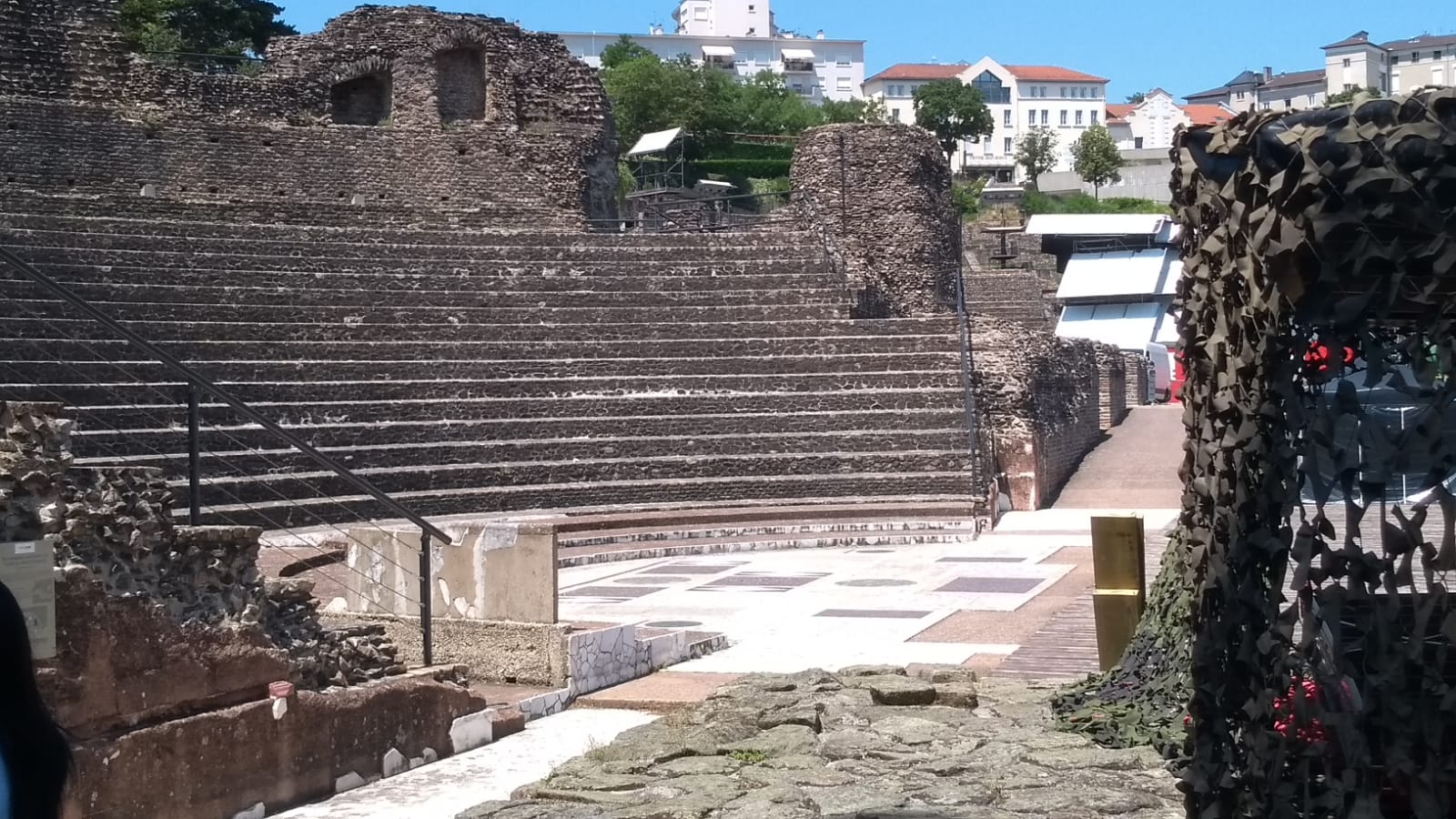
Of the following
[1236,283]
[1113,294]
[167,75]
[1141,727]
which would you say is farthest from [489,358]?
[1113,294]

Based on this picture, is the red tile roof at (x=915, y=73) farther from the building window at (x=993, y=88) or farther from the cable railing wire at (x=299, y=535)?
the cable railing wire at (x=299, y=535)

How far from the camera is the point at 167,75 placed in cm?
2439

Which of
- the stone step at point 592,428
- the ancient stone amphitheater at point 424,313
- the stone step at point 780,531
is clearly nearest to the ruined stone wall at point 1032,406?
the ancient stone amphitheater at point 424,313

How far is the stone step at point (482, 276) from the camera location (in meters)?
17.3

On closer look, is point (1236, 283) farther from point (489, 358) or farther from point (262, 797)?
point (489, 358)

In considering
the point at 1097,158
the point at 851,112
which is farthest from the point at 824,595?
the point at 1097,158

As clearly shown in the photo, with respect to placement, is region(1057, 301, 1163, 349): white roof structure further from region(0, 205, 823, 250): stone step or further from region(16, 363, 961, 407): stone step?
region(16, 363, 961, 407): stone step

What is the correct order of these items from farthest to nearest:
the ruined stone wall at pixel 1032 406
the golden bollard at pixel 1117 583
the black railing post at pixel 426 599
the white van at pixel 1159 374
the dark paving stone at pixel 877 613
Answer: the white van at pixel 1159 374
the ruined stone wall at pixel 1032 406
the dark paving stone at pixel 877 613
the black railing post at pixel 426 599
the golden bollard at pixel 1117 583

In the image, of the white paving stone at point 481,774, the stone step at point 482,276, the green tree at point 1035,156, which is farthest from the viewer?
the green tree at point 1035,156

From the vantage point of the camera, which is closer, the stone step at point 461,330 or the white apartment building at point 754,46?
the stone step at point 461,330

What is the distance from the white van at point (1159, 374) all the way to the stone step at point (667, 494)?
744 inches

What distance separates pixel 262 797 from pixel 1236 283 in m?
4.29

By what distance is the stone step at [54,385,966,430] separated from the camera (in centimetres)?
1561

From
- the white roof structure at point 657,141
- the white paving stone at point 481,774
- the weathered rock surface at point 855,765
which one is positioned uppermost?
the white roof structure at point 657,141
